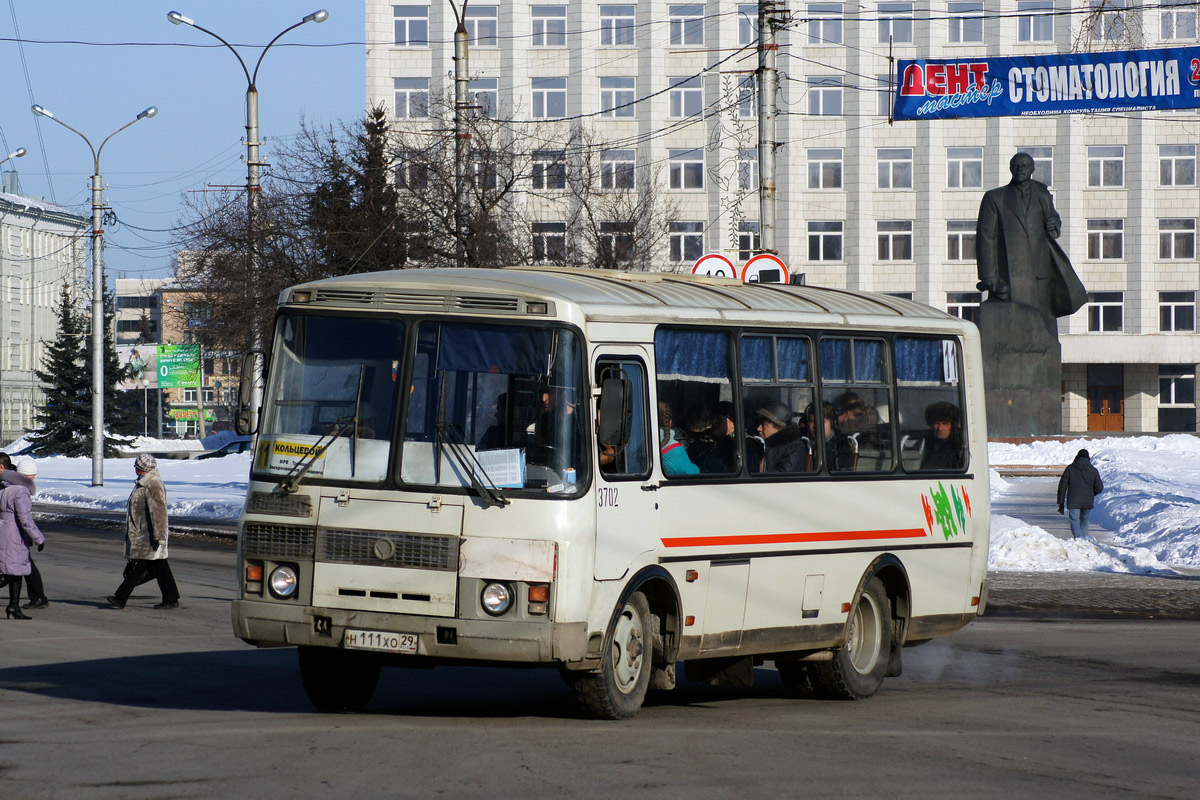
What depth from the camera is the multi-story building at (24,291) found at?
10238 cm

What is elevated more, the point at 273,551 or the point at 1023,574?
the point at 273,551

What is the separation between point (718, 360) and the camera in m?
9.88

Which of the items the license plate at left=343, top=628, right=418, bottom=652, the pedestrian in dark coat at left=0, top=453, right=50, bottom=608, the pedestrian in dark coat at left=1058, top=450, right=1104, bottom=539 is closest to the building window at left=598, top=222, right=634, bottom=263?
the pedestrian in dark coat at left=1058, top=450, right=1104, bottom=539

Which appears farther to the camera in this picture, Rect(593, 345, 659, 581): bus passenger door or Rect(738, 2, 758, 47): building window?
Rect(738, 2, 758, 47): building window

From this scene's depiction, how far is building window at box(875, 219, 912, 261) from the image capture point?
70875 millimetres

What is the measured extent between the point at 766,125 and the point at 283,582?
1290 cm

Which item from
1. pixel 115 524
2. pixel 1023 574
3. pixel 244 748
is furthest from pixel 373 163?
pixel 244 748

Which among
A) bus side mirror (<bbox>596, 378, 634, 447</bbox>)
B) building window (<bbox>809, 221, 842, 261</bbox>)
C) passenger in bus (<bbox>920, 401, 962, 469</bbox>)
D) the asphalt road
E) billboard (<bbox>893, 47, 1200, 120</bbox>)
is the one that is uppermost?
building window (<bbox>809, 221, 842, 261</bbox>)

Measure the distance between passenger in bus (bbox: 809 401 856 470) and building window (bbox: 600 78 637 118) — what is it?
198 feet

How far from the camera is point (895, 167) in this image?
2778 inches

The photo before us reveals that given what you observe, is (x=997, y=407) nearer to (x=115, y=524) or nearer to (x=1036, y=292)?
(x=1036, y=292)

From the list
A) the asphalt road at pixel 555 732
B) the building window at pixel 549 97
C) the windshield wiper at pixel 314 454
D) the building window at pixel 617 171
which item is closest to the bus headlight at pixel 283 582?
the windshield wiper at pixel 314 454

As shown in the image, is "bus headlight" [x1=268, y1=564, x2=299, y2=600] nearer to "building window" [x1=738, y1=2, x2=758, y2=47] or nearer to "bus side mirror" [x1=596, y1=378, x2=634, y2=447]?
"bus side mirror" [x1=596, y1=378, x2=634, y2=447]

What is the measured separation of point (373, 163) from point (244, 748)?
79.0ft
